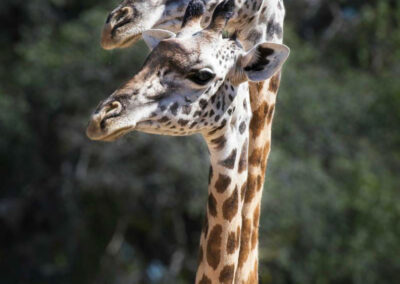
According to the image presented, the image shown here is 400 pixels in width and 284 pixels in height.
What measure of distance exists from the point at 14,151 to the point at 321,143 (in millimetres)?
5420

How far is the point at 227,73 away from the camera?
3578mm

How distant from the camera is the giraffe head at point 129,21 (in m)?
3.91

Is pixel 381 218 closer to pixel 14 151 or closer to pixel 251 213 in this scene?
pixel 14 151

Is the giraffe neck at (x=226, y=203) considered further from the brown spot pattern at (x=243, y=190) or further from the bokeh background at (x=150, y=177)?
the bokeh background at (x=150, y=177)

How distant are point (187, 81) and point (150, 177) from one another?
11719mm

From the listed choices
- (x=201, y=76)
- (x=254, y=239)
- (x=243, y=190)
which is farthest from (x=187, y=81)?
(x=254, y=239)

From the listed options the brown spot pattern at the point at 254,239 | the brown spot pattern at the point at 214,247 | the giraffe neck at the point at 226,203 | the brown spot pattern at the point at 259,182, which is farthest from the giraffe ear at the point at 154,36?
the brown spot pattern at the point at 254,239

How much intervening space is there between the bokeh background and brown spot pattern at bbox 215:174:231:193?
10.4 metres

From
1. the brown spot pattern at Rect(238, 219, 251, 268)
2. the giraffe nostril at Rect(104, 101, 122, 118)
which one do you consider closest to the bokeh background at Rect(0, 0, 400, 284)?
the brown spot pattern at Rect(238, 219, 251, 268)

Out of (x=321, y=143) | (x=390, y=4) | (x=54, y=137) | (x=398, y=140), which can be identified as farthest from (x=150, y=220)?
(x=390, y=4)

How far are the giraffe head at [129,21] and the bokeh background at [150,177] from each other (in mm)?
10008

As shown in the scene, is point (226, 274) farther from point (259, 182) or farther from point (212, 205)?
point (259, 182)

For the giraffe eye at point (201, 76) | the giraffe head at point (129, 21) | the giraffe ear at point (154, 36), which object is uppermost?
the giraffe head at point (129, 21)

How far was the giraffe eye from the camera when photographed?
3426 millimetres
